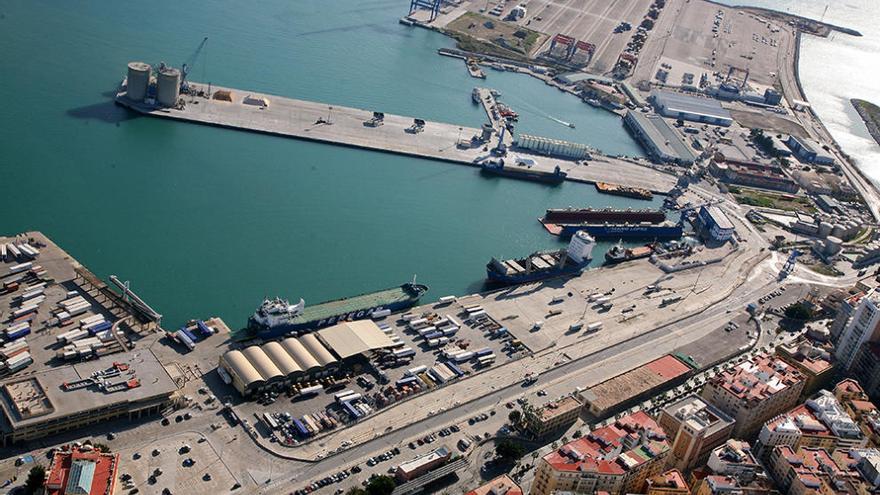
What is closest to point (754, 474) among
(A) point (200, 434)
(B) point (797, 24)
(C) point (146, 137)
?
(A) point (200, 434)

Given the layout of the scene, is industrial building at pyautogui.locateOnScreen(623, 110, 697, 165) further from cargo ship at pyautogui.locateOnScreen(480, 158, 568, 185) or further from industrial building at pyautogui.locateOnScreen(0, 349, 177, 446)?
industrial building at pyautogui.locateOnScreen(0, 349, 177, 446)

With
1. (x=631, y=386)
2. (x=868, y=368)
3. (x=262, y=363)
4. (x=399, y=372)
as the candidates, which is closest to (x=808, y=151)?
(x=868, y=368)

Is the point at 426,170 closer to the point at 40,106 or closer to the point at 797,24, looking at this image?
the point at 40,106

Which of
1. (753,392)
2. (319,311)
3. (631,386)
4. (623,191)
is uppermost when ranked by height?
(753,392)

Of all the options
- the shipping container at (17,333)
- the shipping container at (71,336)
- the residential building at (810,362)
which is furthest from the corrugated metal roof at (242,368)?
the residential building at (810,362)

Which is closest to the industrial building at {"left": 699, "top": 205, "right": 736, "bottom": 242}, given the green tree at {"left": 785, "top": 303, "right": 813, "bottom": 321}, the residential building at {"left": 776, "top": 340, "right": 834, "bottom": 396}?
the green tree at {"left": 785, "top": 303, "right": 813, "bottom": 321}

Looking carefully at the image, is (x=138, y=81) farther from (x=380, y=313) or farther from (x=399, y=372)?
(x=399, y=372)
